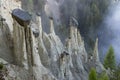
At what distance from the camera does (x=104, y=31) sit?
98750 mm

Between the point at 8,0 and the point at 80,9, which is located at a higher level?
the point at 8,0

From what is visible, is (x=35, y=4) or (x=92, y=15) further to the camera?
(x=92, y=15)

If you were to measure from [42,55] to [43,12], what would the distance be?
44.8 metres

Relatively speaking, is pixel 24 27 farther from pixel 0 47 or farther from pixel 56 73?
pixel 56 73

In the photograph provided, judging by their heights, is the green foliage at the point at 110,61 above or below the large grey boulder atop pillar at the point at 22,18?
below

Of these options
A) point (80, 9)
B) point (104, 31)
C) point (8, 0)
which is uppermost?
point (8, 0)

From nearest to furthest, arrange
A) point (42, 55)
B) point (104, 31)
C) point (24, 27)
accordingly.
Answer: point (24, 27), point (42, 55), point (104, 31)

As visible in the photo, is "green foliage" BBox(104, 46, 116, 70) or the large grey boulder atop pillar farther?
"green foliage" BBox(104, 46, 116, 70)

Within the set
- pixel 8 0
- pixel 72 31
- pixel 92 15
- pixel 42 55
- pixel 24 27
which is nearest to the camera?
pixel 24 27

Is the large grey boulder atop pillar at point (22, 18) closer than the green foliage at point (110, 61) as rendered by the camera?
Yes

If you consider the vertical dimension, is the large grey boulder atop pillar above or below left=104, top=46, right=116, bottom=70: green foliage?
above

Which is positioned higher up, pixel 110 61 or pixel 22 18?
pixel 22 18

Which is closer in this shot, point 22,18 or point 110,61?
point 22,18

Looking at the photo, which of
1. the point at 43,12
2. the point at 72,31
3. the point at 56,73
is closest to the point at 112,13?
the point at 43,12
